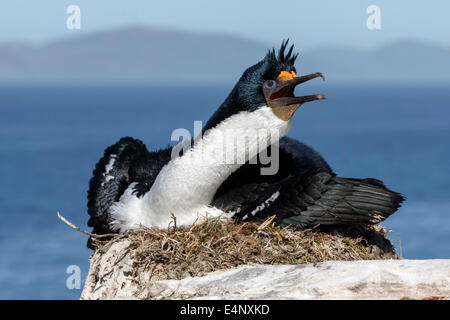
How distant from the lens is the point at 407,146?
12888 centimetres

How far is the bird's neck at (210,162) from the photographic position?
8164 mm

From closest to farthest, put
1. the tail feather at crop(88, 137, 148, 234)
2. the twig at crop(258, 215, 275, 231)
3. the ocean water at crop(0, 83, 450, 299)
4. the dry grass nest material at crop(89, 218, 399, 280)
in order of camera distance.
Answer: the dry grass nest material at crop(89, 218, 399, 280)
the twig at crop(258, 215, 275, 231)
the tail feather at crop(88, 137, 148, 234)
the ocean water at crop(0, 83, 450, 299)

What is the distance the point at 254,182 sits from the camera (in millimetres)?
8789

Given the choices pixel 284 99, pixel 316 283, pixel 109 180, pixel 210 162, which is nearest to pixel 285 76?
pixel 284 99

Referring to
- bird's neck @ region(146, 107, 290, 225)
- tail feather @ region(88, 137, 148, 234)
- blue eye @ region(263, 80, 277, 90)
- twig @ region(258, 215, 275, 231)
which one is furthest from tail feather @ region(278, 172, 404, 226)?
tail feather @ region(88, 137, 148, 234)

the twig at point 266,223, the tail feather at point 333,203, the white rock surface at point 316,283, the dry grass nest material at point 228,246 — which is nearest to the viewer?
the white rock surface at point 316,283

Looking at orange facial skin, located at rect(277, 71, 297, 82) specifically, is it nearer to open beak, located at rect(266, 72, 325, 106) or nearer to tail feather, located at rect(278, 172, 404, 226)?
open beak, located at rect(266, 72, 325, 106)

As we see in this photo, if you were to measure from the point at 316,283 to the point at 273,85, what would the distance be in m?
2.16

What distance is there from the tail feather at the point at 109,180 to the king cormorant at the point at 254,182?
356mm

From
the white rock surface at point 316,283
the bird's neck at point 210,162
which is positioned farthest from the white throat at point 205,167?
the white rock surface at point 316,283

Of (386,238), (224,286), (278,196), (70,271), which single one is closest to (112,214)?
(70,271)

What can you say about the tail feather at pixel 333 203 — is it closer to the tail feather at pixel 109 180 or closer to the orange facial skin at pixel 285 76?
the orange facial skin at pixel 285 76

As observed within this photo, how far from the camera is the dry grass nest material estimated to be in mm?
7875

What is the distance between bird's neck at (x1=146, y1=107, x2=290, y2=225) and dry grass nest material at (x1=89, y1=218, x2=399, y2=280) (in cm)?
25
